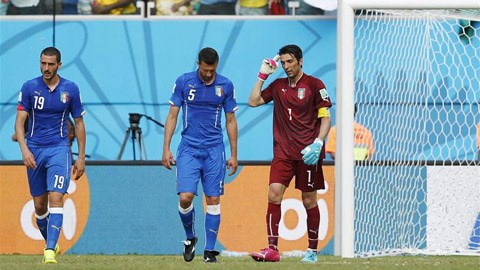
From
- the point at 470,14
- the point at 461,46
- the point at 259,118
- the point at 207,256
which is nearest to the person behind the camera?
the point at 207,256

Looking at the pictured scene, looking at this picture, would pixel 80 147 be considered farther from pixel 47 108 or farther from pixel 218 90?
pixel 218 90

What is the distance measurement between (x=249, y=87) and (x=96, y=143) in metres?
2.30

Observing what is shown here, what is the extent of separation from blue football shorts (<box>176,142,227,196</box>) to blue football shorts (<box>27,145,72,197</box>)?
108 centimetres

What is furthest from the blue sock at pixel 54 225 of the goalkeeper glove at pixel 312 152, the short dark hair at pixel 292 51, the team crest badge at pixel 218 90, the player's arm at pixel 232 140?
the short dark hair at pixel 292 51

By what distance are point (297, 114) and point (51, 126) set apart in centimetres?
228

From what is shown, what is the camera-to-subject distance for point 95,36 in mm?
19188

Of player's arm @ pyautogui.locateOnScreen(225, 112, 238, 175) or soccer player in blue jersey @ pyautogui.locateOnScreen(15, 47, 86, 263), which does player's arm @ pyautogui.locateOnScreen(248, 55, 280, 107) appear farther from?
soccer player in blue jersey @ pyautogui.locateOnScreen(15, 47, 86, 263)

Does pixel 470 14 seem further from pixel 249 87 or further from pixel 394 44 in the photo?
pixel 249 87

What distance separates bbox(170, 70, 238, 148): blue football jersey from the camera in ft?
39.7

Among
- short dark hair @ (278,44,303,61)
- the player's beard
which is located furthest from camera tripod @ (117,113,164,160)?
short dark hair @ (278,44,303,61)

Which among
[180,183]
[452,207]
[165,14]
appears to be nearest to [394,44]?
[452,207]

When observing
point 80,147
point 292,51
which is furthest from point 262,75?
point 80,147

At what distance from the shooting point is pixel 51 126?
41.0ft

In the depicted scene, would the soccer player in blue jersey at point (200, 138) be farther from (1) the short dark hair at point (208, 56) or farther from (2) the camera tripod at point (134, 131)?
(2) the camera tripod at point (134, 131)
